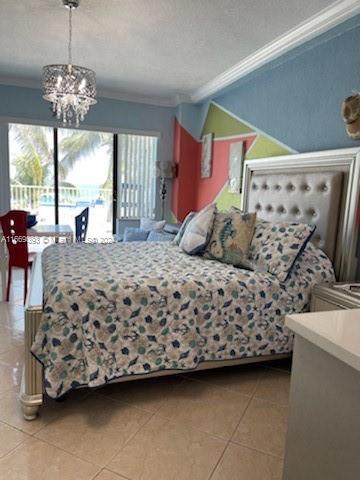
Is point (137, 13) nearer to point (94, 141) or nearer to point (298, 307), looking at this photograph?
point (298, 307)

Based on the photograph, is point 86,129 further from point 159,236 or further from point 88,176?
point 88,176

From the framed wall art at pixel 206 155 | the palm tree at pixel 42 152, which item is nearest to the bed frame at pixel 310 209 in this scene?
the framed wall art at pixel 206 155

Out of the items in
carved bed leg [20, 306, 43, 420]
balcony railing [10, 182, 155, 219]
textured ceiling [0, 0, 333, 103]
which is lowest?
carved bed leg [20, 306, 43, 420]

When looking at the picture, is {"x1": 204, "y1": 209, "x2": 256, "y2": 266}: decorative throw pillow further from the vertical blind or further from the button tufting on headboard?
the vertical blind

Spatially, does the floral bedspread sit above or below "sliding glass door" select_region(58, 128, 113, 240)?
below

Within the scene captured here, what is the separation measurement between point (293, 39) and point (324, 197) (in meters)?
1.38

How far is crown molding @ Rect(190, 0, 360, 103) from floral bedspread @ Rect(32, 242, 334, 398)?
1.64 m

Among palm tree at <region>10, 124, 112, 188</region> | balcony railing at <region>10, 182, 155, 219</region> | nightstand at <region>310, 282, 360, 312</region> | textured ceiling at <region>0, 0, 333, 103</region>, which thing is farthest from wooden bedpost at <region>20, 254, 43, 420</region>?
palm tree at <region>10, 124, 112, 188</region>

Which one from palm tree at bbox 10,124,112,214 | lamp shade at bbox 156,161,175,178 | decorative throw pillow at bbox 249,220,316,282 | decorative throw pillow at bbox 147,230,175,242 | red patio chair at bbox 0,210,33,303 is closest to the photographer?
decorative throw pillow at bbox 249,220,316,282

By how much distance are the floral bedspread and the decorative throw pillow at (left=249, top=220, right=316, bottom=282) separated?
3.7 inches

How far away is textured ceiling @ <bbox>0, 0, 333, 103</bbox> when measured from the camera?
8.27 ft

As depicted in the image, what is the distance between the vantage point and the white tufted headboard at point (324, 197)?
233cm

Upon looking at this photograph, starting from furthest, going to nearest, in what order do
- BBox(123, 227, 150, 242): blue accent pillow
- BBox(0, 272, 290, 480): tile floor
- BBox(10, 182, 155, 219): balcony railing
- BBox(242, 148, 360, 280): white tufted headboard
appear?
BBox(10, 182, 155, 219): balcony railing
BBox(123, 227, 150, 242): blue accent pillow
BBox(242, 148, 360, 280): white tufted headboard
BBox(0, 272, 290, 480): tile floor

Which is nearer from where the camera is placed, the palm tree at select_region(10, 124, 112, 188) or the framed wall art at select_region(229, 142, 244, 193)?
the framed wall art at select_region(229, 142, 244, 193)
